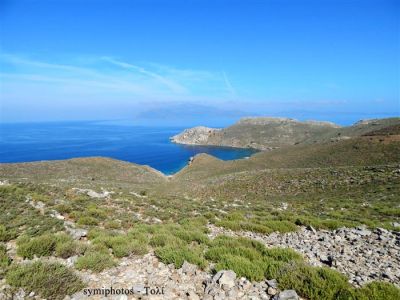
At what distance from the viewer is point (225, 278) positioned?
5.90 m

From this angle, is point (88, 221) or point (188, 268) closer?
point (188, 268)

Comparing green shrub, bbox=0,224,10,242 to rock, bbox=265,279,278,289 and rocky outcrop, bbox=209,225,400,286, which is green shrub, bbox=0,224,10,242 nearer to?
rocky outcrop, bbox=209,225,400,286

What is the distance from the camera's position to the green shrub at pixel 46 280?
539 centimetres

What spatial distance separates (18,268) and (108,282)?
2252 millimetres

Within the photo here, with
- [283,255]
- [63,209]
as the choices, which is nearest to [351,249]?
[283,255]

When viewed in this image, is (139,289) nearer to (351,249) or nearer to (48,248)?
(48,248)

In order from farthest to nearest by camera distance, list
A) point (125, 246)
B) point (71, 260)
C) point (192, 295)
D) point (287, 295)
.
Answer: point (125, 246)
point (71, 260)
point (192, 295)
point (287, 295)

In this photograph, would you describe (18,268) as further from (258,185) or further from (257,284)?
(258,185)

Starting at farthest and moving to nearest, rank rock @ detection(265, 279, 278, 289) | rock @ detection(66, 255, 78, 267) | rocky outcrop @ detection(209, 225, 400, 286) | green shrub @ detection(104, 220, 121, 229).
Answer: green shrub @ detection(104, 220, 121, 229) < rock @ detection(66, 255, 78, 267) < rocky outcrop @ detection(209, 225, 400, 286) < rock @ detection(265, 279, 278, 289)

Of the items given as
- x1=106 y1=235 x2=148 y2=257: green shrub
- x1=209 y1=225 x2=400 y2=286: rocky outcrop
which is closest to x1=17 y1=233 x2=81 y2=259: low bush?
x1=106 y1=235 x2=148 y2=257: green shrub

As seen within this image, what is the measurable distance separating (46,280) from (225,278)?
12.9 ft

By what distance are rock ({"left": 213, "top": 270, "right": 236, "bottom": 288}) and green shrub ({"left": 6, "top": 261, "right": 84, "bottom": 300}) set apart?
298cm

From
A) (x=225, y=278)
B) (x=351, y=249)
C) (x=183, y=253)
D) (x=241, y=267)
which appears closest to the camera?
(x=225, y=278)

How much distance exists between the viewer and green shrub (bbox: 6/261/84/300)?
5387mm
